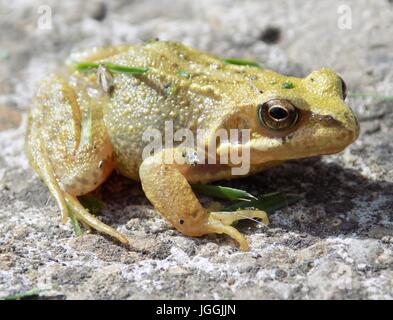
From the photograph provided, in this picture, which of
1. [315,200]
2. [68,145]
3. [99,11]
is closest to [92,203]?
[68,145]

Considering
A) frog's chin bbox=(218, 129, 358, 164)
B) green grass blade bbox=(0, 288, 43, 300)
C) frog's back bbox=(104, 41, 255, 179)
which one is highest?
frog's back bbox=(104, 41, 255, 179)

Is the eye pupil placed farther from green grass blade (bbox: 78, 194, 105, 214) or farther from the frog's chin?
green grass blade (bbox: 78, 194, 105, 214)

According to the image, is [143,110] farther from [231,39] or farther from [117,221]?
[231,39]

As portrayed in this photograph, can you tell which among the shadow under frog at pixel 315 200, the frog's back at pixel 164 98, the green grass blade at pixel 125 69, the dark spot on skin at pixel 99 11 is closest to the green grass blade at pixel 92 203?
the shadow under frog at pixel 315 200

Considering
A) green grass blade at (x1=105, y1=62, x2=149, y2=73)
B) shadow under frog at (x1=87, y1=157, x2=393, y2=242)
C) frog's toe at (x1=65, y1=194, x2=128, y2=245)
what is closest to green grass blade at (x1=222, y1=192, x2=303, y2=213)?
shadow under frog at (x1=87, y1=157, x2=393, y2=242)

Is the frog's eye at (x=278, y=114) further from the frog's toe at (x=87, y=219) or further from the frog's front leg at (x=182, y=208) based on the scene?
the frog's toe at (x=87, y=219)

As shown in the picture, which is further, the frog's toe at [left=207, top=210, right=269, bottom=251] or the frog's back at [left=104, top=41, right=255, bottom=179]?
the frog's back at [left=104, top=41, right=255, bottom=179]
